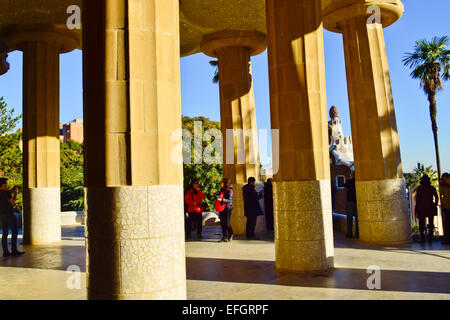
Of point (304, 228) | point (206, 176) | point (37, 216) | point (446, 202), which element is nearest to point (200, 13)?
point (37, 216)

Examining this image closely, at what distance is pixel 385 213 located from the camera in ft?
40.4

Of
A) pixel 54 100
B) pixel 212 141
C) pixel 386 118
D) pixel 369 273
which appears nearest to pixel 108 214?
pixel 369 273

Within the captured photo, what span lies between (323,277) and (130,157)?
4907mm

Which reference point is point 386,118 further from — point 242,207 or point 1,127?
point 1,127

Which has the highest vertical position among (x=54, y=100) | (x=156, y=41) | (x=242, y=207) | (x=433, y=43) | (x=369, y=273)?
(x=433, y=43)

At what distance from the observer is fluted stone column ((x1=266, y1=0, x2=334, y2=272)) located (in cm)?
879

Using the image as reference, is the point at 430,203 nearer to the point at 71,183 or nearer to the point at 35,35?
the point at 35,35

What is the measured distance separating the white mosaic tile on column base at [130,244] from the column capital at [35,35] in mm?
11785

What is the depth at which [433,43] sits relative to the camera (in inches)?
1222


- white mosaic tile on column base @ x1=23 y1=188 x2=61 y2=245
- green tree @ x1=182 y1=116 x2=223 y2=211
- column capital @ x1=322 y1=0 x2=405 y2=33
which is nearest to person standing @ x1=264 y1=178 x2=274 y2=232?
column capital @ x1=322 y1=0 x2=405 y2=33

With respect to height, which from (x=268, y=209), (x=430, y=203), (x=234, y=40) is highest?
(x=234, y=40)

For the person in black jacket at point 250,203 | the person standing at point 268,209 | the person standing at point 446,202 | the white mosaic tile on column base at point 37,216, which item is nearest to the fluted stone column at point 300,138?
the person standing at point 446,202

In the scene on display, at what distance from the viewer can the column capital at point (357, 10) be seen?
12.8m

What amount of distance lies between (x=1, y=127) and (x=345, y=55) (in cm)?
2361
